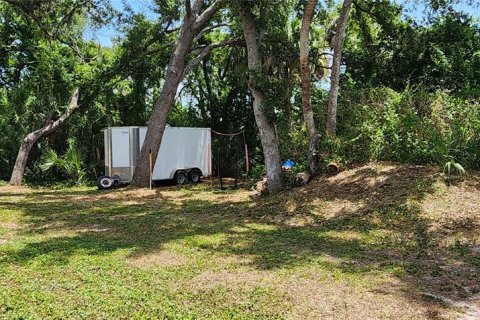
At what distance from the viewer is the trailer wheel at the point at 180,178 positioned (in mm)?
16859

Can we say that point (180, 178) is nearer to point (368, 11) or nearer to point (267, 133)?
point (267, 133)

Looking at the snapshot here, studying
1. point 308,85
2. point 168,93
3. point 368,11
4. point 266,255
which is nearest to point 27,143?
point 168,93

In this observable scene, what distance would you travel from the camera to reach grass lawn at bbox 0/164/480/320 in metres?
4.24

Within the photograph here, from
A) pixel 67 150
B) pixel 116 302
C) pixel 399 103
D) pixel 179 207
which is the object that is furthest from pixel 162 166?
pixel 116 302

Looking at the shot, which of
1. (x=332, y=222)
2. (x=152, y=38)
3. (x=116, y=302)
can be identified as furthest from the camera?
(x=152, y=38)

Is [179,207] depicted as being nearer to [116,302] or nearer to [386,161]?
[386,161]

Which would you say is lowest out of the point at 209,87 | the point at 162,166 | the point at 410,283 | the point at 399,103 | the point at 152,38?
the point at 410,283

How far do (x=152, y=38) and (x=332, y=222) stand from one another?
1243cm

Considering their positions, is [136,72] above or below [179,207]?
above

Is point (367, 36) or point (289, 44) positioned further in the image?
point (367, 36)

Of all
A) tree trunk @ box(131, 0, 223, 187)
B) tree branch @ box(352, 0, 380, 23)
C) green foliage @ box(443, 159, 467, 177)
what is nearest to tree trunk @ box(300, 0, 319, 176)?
green foliage @ box(443, 159, 467, 177)

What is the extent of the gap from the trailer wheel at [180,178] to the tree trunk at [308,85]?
6.73 meters

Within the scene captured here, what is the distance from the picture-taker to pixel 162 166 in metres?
16.6

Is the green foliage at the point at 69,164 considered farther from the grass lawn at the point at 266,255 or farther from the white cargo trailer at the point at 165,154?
the grass lawn at the point at 266,255
